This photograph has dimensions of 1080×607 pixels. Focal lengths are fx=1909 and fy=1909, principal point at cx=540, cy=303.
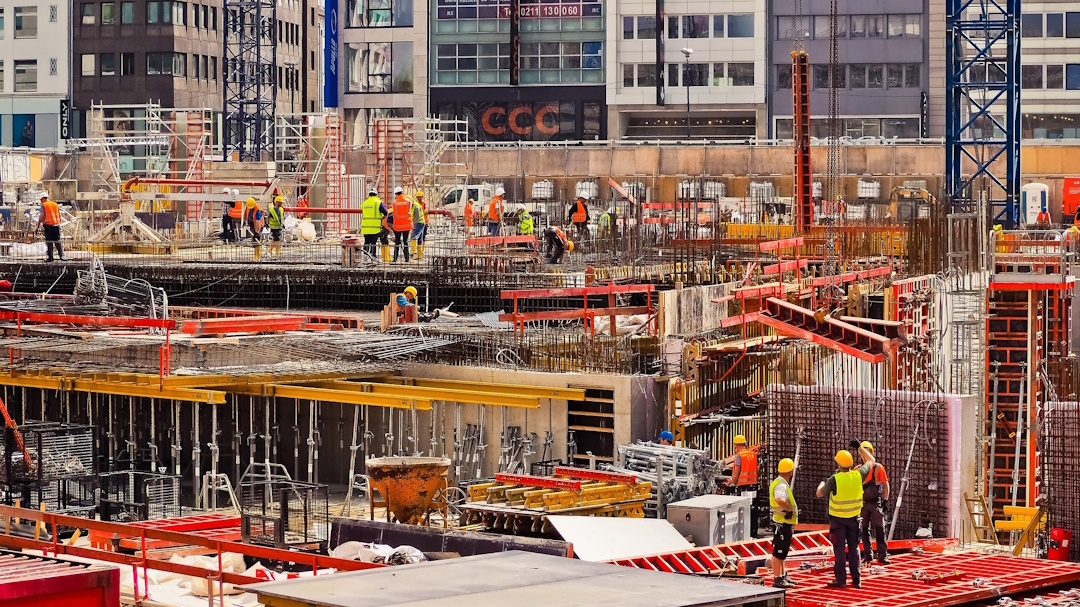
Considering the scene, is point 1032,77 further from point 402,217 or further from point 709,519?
point 709,519

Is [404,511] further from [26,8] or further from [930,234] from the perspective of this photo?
[26,8]

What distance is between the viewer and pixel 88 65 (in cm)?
11625

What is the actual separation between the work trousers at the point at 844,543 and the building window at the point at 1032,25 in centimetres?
9138

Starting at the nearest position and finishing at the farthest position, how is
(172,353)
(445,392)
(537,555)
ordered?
(537,555) → (445,392) → (172,353)

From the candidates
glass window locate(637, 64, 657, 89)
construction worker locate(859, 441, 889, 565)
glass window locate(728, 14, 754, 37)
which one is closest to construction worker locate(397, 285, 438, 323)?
construction worker locate(859, 441, 889, 565)

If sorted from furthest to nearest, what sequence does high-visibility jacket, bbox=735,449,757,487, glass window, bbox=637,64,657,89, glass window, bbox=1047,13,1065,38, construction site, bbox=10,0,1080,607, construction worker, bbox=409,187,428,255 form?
glass window, bbox=1047,13,1065,38 < glass window, bbox=637,64,657,89 < construction worker, bbox=409,187,428,255 < high-visibility jacket, bbox=735,449,757,487 < construction site, bbox=10,0,1080,607

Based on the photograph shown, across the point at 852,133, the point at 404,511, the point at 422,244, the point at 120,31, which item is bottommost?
the point at 404,511

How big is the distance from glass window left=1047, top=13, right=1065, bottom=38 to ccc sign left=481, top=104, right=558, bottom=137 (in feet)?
90.9

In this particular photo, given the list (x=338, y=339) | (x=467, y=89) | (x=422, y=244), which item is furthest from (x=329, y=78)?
(x=338, y=339)

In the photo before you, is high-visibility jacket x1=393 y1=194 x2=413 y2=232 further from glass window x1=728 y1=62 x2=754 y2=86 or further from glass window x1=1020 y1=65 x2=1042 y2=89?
glass window x1=1020 y1=65 x2=1042 y2=89

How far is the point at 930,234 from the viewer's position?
147ft

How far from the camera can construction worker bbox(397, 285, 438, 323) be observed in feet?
113

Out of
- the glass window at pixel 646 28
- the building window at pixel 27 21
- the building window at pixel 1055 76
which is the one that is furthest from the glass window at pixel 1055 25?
the building window at pixel 27 21

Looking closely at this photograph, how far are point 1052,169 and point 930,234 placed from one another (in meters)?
44.5
